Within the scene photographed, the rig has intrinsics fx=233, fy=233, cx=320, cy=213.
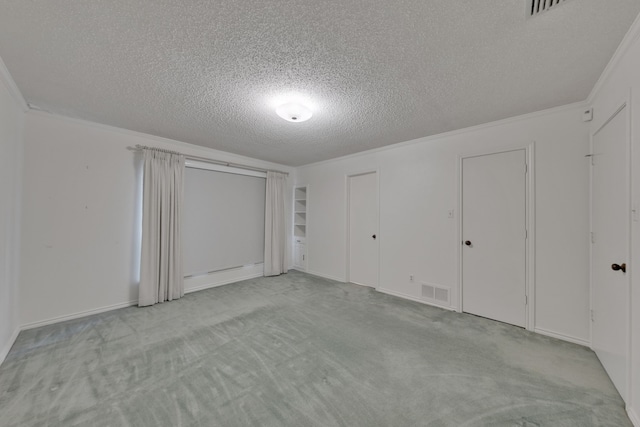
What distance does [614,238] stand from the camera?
1805mm

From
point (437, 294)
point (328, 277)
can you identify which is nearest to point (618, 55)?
point (437, 294)

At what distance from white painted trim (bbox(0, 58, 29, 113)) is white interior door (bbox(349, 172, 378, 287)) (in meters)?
4.23

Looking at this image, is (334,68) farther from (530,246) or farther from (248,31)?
(530,246)

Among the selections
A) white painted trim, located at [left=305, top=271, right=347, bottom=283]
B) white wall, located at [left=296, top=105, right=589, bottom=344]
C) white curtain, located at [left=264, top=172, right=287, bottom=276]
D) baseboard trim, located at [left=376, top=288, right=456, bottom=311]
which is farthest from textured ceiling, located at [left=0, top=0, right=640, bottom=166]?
white painted trim, located at [left=305, top=271, right=347, bottom=283]

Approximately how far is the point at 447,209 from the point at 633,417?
7.47 feet

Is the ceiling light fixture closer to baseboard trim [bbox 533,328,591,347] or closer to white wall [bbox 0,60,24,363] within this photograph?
white wall [bbox 0,60,24,363]

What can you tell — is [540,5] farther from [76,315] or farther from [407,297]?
[76,315]

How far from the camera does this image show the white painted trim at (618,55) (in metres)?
1.44

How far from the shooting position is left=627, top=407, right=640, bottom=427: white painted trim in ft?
4.55

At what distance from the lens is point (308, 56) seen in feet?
5.65

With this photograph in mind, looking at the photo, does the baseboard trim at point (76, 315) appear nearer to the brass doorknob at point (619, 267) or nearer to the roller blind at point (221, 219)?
the roller blind at point (221, 219)

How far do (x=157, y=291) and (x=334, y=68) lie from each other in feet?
12.3

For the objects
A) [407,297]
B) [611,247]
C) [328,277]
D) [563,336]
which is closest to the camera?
[611,247]

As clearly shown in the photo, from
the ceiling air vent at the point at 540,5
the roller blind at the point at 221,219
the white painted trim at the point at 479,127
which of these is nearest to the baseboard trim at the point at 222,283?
the roller blind at the point at 221,219
